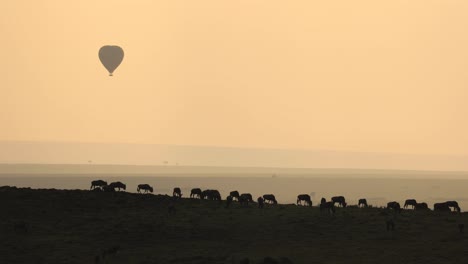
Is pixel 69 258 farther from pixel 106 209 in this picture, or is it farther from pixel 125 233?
pixel 106 209

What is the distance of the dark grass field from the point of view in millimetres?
46625

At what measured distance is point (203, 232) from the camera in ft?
180

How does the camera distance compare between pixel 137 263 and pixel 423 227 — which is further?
pixel 423 227

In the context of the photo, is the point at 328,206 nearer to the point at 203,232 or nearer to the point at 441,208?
the point at 441,208

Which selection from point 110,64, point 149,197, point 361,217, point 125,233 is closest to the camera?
point 125,233

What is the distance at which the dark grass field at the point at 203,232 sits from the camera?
46625 mm

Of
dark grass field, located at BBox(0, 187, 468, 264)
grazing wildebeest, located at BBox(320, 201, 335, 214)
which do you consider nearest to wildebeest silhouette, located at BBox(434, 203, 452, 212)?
dark grass field, located at BBox(0, 187, 468, 264)

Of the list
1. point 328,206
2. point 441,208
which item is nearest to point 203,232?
point 328,206

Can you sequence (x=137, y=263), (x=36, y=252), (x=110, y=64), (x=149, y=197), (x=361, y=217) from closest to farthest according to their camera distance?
1. (x=137, y=263)
2. (x=36, y=252)
3. (x=361, y=217)
4. (x=149, y=197)
5. (x=110, y=64)

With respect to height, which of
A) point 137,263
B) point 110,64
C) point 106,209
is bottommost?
point 137,263

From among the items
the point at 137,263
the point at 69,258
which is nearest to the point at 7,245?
the point at 69,258

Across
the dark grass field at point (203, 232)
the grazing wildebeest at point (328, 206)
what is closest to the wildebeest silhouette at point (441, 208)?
the dark grass field at point (203, 232)

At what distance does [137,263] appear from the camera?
4531cm

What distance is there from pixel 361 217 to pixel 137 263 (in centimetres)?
2019
